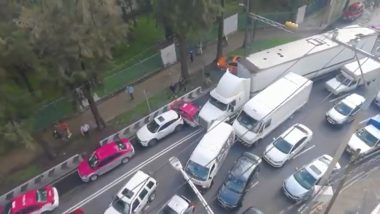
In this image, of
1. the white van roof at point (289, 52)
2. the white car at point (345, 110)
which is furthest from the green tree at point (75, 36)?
the white car at point (345, 110)

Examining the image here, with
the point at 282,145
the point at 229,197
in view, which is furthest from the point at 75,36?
the point at 282,145

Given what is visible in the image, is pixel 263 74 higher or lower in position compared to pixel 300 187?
higher

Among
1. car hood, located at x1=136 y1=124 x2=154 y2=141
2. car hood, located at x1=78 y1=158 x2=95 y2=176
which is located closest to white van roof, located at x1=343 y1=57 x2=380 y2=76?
car hood, located at x1=136 y1=124 x2=154 y2=141

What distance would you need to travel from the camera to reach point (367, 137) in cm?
2147

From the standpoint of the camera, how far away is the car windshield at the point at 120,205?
18.4 m

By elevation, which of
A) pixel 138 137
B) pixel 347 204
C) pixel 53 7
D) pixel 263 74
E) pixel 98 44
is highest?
pixel 53 7

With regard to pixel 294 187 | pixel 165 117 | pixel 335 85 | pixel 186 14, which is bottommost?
pixel 294 187

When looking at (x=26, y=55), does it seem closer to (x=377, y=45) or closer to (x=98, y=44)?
(x=98, y=44)

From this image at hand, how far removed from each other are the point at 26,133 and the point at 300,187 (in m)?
15.2

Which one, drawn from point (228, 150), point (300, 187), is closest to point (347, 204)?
point (300, 187)

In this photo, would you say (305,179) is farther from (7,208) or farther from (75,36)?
(7,208)

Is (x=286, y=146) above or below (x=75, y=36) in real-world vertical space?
below

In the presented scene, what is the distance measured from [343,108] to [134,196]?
50.3 feet

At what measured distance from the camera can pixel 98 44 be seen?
19.0m
